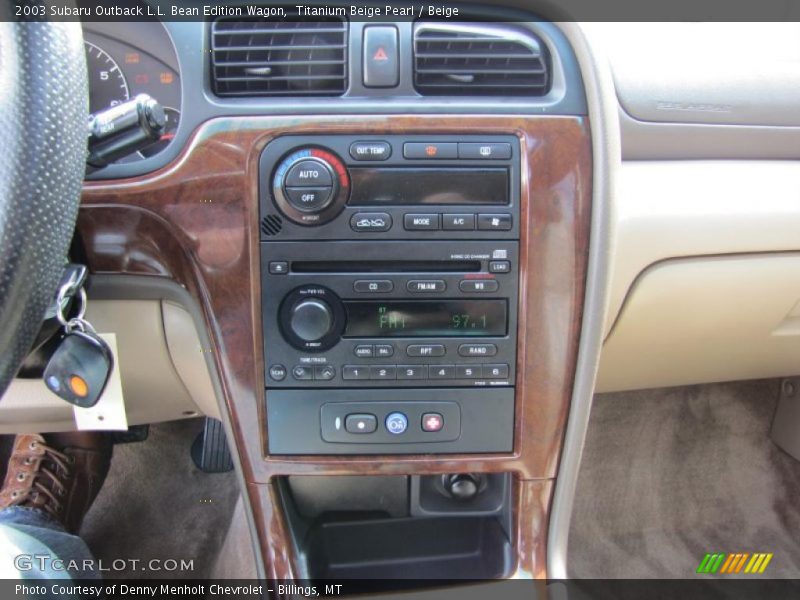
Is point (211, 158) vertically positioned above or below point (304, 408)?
above

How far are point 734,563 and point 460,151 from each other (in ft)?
4.86

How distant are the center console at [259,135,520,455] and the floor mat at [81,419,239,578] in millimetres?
888

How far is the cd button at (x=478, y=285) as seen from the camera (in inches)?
40.6

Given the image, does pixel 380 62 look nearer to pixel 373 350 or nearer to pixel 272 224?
pixel 272 224

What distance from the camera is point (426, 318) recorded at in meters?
1.05

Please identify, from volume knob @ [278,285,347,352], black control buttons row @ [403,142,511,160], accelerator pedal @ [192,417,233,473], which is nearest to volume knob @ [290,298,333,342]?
volume knob @ [278,285,347,352]

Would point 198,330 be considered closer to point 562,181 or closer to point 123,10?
point 123,10

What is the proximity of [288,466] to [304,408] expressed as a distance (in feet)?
0.33

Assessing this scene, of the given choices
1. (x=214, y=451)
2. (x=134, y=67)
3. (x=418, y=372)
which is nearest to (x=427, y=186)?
(x=418, y=372)

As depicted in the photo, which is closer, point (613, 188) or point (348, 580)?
point (613, 188)

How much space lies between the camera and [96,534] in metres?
1.86

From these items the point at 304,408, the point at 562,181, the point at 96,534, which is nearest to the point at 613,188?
the point at 562,181

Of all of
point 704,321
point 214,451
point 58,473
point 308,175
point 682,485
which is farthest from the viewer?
point 682,485

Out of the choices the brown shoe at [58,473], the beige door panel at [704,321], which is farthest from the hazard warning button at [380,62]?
the brown shoe at [58,473]
